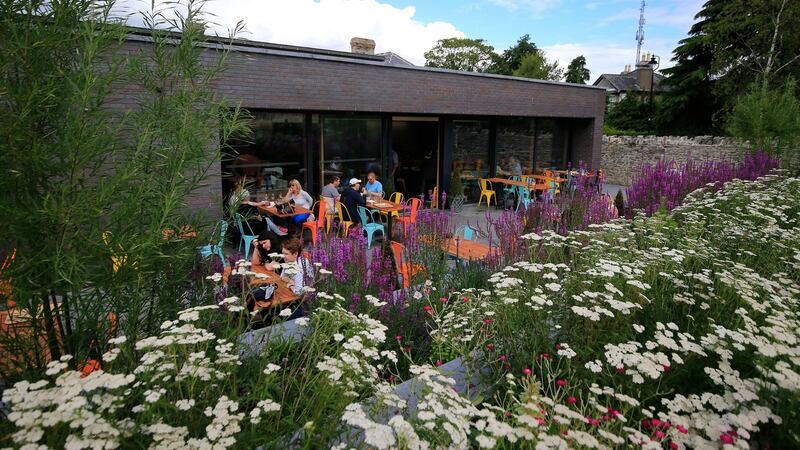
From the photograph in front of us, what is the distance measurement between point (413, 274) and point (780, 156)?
38.3 ft

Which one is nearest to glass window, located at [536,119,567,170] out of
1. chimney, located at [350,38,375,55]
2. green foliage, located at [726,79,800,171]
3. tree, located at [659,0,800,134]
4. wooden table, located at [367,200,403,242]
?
green foliage, located at [726,79,800,171]

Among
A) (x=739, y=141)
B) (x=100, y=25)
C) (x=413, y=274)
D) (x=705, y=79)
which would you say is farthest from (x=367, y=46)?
(x=705, y=79)

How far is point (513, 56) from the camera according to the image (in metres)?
53.4

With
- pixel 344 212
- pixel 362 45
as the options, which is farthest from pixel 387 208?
pixel 362 45

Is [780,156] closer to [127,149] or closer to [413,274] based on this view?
[413,274]

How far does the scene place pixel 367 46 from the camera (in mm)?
16844

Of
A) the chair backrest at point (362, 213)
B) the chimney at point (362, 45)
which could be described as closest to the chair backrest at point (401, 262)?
the chair backrest at point (362, 213)

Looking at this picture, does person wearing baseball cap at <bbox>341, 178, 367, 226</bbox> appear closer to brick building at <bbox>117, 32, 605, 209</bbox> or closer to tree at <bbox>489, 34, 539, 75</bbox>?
brick building at <bbox>117, 32, 605, 209</bbox>

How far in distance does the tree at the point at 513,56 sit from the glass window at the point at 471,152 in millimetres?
41316

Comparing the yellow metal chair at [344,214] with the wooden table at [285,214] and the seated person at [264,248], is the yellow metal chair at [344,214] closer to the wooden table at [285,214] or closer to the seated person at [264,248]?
the wooden table at [285,214]

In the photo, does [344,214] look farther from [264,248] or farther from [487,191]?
[487,191]

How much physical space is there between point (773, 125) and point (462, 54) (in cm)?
4461

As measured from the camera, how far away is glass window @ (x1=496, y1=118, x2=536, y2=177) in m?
14.5

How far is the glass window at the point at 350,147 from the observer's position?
10945 millimetres
